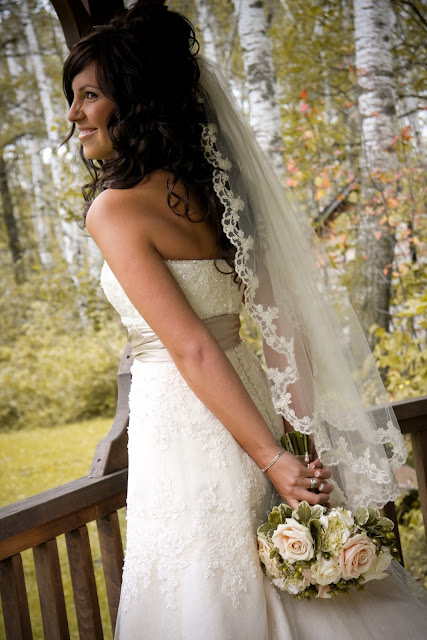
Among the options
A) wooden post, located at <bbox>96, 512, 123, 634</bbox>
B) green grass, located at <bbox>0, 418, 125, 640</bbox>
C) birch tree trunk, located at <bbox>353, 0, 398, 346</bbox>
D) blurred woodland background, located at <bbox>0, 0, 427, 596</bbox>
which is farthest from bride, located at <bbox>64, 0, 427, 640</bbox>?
green grass, located at <bbox>0, 418, 125, 640</bbox>

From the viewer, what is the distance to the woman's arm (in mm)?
1302

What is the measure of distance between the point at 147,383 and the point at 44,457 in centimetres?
720

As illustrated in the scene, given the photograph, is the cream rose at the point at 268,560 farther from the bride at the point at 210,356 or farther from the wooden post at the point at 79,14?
the wooden post at the point at 79,14

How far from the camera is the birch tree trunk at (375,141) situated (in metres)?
4.73

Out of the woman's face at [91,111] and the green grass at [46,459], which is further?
the green grass at [46,459]

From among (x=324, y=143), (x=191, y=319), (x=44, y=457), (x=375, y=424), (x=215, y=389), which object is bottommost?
(x=44, y=457)

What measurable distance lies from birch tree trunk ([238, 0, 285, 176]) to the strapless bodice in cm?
370

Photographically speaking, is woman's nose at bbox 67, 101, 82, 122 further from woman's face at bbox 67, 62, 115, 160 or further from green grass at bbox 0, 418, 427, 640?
green grass at bbox 0, 418, 427, 640

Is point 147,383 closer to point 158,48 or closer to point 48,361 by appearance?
point 158,48

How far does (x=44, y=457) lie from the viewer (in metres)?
8.14

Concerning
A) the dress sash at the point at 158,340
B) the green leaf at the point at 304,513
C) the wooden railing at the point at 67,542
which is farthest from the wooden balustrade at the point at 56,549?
the green leaf at the point at 304,513

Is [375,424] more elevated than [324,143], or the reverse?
[324,143]

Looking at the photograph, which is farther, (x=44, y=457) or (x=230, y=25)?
(x=44, y=457)

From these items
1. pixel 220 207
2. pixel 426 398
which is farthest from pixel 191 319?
pixel 426 398
